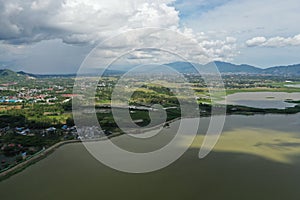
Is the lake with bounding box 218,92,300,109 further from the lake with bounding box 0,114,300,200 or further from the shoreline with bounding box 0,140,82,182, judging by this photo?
the shoreline with bounding box 0,140,82,182

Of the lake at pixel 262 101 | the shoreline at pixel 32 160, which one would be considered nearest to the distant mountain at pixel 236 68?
the lake at pixel 262 101

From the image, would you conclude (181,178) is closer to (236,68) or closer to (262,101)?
(262,101)

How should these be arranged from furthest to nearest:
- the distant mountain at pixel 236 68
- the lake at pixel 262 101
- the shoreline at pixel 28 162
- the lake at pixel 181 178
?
the distant mountain at pixel 236 68, the lake at pixel 262 101, the shoreline at pixel 28 162, the lake at pixel 181 178

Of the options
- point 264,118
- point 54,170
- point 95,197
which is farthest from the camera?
point 264,118

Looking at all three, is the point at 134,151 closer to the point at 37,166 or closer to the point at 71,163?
the point at 71,163

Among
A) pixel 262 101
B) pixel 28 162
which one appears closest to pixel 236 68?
pixel 262 101

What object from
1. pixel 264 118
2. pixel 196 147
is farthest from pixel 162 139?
pixel 264 118

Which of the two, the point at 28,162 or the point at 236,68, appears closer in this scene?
the point at 28,162

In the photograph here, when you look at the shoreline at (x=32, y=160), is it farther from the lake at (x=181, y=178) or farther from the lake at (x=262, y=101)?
the lake at (x=262, y=101)
